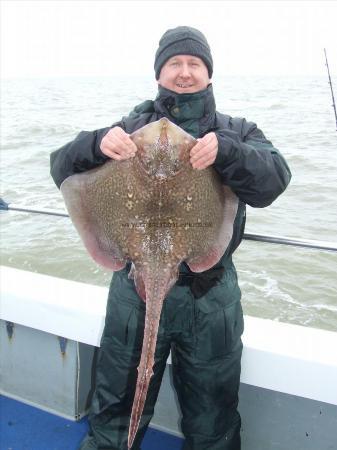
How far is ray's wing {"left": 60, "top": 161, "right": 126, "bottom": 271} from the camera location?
2.09 meters

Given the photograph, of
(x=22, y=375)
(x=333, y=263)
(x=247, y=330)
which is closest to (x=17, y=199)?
(x=333, y=263)

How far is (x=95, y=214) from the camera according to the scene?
213cm

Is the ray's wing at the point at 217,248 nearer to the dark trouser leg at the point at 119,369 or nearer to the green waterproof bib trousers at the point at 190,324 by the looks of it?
the green waterproof bib trousers at the point at 190,324

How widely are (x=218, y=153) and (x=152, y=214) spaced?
39 centimetres

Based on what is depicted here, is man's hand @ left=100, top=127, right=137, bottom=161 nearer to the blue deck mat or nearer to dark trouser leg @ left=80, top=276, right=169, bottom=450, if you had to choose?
dark trouser leg @ left=80, top=276, right=169, bottom=450

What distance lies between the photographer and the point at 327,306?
7.40 m

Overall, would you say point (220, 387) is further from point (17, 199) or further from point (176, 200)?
point (17, 199)


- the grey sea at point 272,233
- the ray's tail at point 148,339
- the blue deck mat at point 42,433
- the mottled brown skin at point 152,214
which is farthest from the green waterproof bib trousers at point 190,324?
the grey sea at point 272,233

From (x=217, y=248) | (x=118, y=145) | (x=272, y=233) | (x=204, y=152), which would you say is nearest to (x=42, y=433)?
(x=217, y=248)

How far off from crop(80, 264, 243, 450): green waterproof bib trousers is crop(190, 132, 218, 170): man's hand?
709mm

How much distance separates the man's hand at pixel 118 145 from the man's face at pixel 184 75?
57cm

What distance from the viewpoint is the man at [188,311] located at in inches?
88.8

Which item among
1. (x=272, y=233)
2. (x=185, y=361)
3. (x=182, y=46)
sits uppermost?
(x=182, y=46)

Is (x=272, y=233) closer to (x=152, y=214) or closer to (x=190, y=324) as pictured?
(x=190, y=324)
